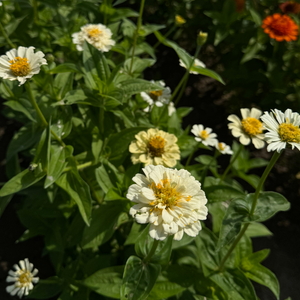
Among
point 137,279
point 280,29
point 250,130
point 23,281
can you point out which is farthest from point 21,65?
point 280,29

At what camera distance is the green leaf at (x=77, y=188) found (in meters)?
1.38

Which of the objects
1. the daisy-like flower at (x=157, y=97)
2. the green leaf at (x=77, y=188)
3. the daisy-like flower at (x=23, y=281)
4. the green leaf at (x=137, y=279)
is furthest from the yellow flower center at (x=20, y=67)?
the daisy-like flower at (x=23, y=281)

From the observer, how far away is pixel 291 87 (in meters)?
2.60

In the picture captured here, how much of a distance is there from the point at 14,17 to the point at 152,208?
203 cm

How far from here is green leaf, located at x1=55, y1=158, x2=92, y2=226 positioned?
1.38 m

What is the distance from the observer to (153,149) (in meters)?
1.41

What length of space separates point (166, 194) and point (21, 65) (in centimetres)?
82

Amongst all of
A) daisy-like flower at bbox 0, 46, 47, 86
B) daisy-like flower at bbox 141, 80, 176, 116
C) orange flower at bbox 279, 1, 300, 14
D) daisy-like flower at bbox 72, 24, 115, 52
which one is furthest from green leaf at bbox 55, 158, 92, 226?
orange flower at bbox 279, 1, 300, 14

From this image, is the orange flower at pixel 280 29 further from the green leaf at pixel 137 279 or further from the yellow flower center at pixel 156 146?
the green leaf at pixel 137 279

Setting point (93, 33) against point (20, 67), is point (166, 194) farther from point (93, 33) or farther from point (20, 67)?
point (93, 33)

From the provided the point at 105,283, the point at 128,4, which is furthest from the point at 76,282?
the point at 128,4

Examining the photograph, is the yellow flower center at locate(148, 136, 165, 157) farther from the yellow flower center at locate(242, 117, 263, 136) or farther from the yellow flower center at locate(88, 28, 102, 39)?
the yellow flower center at locate(88, 28, 102, 39)

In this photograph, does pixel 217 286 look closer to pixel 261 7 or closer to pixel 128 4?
pixel 261 7

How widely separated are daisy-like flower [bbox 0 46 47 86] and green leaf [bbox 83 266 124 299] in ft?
3.30
